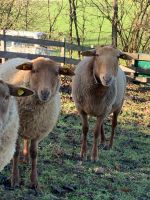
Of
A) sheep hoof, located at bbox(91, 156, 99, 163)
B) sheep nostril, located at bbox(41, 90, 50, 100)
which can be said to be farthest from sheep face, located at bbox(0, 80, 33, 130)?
sheep hoof, located at bbox(91, 156, 99, 163)

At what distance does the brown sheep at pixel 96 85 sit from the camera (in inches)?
275

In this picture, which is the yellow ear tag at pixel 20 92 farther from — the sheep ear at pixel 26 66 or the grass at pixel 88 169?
the grass at pixel 88 169

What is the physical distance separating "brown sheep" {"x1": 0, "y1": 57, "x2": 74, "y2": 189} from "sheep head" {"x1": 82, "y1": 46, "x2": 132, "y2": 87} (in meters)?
1.19

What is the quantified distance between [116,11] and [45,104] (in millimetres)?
11579

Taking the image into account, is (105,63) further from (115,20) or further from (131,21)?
(131,21)

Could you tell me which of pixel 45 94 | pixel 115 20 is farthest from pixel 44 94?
pixel 115 20

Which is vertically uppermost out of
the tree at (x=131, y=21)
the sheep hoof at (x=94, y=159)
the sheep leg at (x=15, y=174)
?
the tree at (x=131, y=21)

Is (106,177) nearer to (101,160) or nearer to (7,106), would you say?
(101,160)

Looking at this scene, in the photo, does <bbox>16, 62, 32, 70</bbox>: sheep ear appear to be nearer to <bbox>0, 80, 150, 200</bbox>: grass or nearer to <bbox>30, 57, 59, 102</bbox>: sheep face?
<bbox>30, 57, 59, 102</bbox>: sheep face

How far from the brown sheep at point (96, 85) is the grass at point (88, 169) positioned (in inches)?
16.9

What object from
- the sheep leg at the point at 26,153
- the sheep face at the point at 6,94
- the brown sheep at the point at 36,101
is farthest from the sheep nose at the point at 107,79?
the sheep face at the point at 6,94

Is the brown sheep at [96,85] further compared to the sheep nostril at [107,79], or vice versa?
the brown sheep at [96,85]

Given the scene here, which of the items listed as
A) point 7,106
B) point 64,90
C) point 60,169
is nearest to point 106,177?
point 60,169

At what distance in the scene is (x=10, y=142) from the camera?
199 inches
